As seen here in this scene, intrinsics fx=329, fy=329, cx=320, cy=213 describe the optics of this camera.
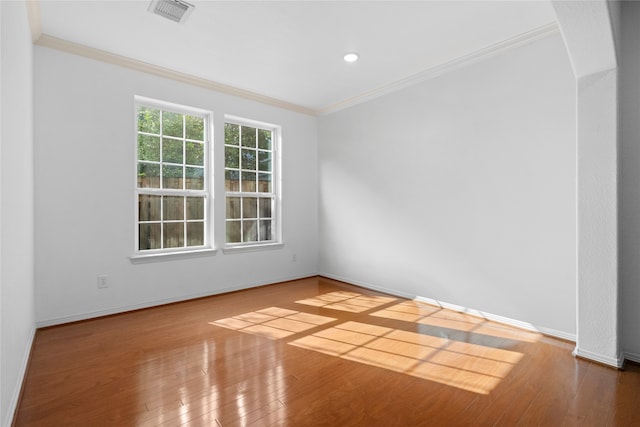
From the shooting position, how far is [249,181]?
4.98m

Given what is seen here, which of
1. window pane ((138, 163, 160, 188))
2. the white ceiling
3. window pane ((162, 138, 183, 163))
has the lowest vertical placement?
window pane ((138, 163, 160, 188))

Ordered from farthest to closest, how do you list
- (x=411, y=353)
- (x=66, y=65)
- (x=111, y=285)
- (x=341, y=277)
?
(x=341, y=277) → (x=111, y=285) → (x=66, y=65) → (x=411, y=353)

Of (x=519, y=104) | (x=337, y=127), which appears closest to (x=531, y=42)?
(x=519, y=104)

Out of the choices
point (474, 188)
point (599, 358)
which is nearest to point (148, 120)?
point (474, 188)

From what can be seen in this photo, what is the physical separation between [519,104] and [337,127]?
267cm

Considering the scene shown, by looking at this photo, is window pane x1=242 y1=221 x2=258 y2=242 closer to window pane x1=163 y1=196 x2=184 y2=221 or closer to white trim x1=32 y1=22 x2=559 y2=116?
window pane x1=163 y1=196 x2=184 y2=221

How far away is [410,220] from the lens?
4.25 metres

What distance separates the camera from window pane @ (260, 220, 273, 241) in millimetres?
5164

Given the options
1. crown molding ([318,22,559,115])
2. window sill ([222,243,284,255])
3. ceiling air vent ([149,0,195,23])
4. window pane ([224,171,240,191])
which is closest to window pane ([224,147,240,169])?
window pane ([224,171,240,191])

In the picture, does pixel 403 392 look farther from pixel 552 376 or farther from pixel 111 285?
pixel 111 285

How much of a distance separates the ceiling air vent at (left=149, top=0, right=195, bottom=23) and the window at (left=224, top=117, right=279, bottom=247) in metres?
1.87

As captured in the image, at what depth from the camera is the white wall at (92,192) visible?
3252 millimetres

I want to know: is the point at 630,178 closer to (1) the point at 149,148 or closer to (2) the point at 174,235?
(2) the point at 174,235

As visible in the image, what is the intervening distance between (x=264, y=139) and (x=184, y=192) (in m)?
1.55
